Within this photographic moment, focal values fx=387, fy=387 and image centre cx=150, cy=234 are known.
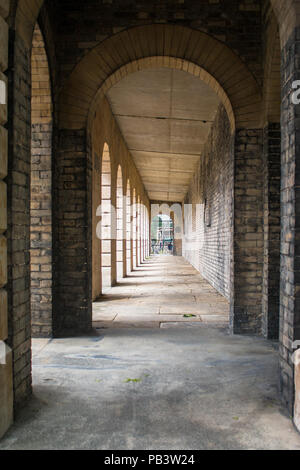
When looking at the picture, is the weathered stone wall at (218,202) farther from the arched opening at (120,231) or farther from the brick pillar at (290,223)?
the brick pillar at (290,223)

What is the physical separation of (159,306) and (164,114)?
449cm

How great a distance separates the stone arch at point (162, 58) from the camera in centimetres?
489

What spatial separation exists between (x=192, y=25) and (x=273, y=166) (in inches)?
80.3

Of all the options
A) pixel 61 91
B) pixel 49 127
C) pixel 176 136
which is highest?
pixel 176 136

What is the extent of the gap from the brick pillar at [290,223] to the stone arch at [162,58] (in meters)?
2.05

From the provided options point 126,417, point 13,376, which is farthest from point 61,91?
point 126,417

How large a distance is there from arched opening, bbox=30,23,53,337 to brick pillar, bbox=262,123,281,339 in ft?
8.79

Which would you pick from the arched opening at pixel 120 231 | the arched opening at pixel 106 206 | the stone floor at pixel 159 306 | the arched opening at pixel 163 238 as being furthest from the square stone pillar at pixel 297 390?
the arched opening at pixel 163 238

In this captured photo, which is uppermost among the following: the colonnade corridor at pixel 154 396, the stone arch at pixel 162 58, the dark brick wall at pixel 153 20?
the dark brick wall at pixel 153 20

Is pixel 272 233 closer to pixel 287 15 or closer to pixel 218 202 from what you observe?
pixel 287 15

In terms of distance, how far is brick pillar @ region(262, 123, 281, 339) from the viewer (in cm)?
471

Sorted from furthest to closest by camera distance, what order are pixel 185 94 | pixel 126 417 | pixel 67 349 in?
pixel 185 94
pixel 67 349
pixel 126 417

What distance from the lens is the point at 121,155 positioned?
1141 centimetres
